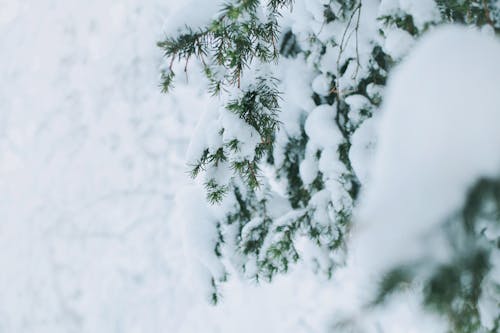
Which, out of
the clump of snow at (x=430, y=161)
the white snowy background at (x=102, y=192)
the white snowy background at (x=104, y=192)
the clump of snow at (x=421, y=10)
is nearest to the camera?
the clump of snow at (x=430, y=161)

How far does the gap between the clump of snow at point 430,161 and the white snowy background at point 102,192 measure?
320 centimetres

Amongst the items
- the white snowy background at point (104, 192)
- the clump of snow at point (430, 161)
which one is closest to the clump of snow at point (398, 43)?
the clump of snow at point (430, 161)

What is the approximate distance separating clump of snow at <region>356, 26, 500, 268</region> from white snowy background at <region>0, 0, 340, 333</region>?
3.20 metres

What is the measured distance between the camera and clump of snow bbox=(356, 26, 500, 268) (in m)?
0.58

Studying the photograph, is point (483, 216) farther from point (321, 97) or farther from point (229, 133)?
point (321, 97)

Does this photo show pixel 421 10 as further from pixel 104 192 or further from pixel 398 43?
pixel 104 192

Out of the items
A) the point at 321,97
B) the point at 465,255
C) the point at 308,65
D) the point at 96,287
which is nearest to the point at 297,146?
the point at 321,97

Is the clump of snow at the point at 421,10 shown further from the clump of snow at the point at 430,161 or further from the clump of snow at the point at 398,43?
the clump of snow at the point at 430,161

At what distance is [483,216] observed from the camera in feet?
2.10

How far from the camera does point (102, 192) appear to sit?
4.72m

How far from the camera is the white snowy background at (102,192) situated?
4086mm

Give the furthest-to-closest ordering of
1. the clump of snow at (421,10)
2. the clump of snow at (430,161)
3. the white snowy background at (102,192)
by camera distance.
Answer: the white snowy background at (102,192)
the clump of snow at (421,10)
the clump of snow at (430,161)

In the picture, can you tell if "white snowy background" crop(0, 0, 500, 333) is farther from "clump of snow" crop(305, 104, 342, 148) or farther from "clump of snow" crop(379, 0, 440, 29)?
"clump of snow" crop(379, 0, 440, 29)

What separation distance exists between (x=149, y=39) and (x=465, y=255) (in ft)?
15.7
